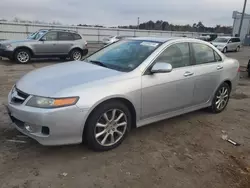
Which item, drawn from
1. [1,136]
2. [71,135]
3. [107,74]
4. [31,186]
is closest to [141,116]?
[107,74]

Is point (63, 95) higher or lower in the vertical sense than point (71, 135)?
higher

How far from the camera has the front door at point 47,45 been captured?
11808 millimetres

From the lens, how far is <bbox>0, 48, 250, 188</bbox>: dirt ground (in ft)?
9.26

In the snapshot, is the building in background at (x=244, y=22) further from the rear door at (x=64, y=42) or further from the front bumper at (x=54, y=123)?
the front bumper at (x=54, y=123)

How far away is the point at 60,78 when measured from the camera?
3357 millimetres

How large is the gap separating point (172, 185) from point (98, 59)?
2345 mm

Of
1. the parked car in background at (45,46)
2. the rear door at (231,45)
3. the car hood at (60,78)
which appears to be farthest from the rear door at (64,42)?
the rear door at (231,45)

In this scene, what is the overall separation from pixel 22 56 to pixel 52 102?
9552 mm

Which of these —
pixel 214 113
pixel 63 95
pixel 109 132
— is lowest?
pixel 214 113

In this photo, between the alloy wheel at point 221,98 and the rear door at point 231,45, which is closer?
the alloy wheel at point 221,98

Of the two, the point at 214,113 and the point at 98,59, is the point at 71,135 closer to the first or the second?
the point at 98,59

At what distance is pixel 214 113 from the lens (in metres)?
5.18

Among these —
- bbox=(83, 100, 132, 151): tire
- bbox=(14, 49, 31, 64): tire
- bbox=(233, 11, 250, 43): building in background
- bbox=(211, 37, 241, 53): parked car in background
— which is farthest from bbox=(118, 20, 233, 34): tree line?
bbox=(83, 100, 132, 151): tire

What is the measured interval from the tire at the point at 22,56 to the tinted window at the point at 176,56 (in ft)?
30.1
